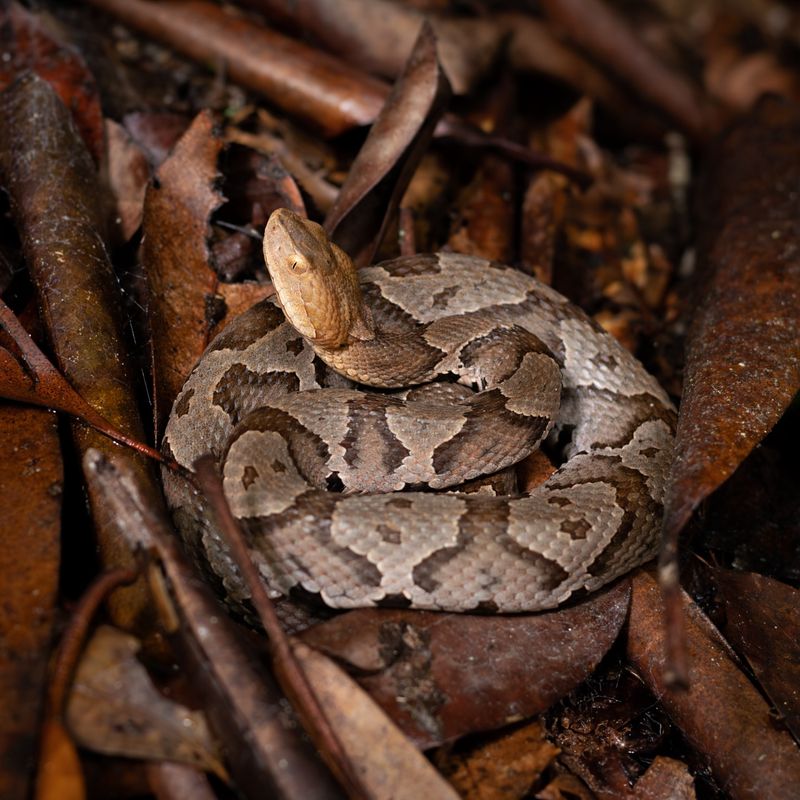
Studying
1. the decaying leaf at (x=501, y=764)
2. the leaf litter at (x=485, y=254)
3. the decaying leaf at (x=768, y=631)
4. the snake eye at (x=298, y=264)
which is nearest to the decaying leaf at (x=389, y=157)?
the leaf litter at (x=485, y=254)

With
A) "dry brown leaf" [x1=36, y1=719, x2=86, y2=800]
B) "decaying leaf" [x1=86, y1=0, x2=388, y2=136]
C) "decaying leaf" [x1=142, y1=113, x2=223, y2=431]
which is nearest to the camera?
"dry brown leaf" [x1=36, y1=719, x2=86, y2=800]

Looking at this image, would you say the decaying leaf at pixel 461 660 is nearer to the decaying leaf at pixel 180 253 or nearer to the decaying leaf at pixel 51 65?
the decaying leaf at pixel 180 253

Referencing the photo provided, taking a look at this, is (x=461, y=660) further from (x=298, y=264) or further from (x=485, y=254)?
(x=485, y=254)

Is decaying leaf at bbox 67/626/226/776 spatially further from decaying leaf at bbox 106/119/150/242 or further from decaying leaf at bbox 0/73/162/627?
decaying leaf at bbox 106/119/150/242

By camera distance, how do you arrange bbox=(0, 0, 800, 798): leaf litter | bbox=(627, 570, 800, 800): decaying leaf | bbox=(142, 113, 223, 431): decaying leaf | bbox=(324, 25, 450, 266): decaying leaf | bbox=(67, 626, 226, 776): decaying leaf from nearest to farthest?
1. bbox=(67, 626, 226, 776): decaying leaf
2. bbox=(0, 0, 800, 798): leaf litter
3. bbox=(627, 570, 800, 800): decaying leaf
4. bbox=(142, 113, 223, 431): decaying leaf
5. bbox=(324, 25, 450, 266): decaying leaf

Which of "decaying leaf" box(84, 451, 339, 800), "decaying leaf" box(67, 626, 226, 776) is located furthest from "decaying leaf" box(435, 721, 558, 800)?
"decaying leaf" box(67, 626, 226, 776)

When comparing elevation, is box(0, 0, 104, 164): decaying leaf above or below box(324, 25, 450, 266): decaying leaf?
below
